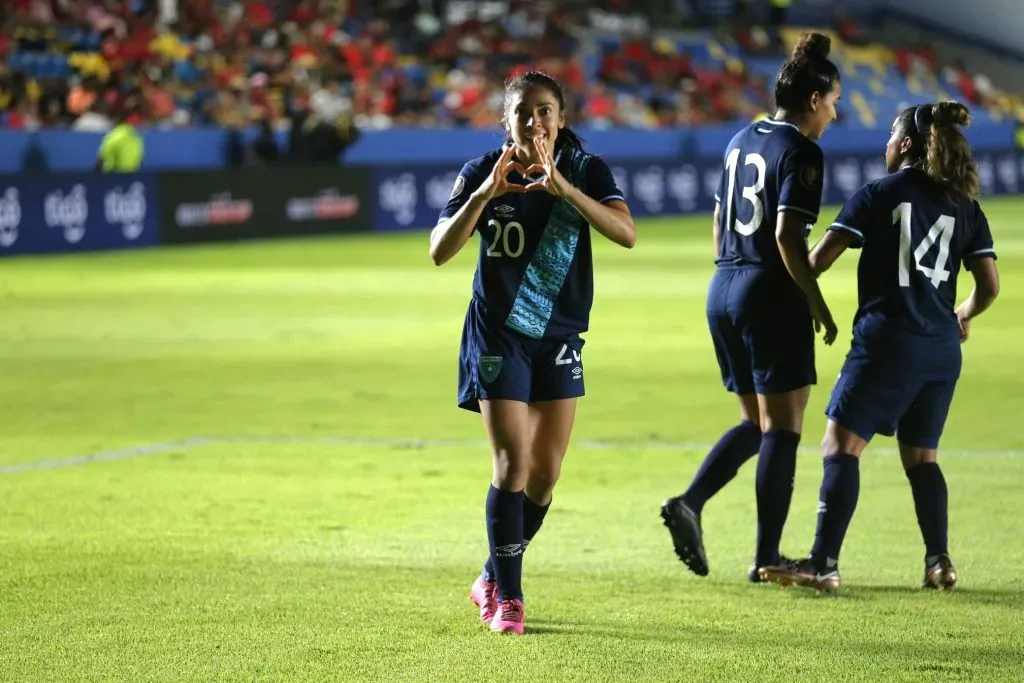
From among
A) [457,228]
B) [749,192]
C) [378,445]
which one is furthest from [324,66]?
[457,228]

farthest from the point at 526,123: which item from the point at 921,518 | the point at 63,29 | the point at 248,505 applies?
the point at 63,29

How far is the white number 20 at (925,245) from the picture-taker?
21.6 ft

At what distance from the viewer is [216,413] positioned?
40.0 feet

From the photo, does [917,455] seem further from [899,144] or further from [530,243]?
[530,243]

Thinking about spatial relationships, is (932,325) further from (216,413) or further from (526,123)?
(216,413)

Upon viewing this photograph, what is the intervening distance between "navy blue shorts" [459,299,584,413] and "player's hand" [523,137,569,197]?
497 millimetres

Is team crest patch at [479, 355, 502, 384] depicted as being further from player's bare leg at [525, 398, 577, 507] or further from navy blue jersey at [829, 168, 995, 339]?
navy blue jersey at [829, 168, 995, 339]

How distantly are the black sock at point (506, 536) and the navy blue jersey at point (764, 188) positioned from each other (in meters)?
1.47

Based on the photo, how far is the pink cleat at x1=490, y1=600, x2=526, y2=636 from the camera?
19.9 feet

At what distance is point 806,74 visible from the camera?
677cm

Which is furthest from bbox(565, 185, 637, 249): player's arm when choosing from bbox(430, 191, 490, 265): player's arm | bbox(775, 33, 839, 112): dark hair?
bbox(775, 33, 839, 112): dark hair

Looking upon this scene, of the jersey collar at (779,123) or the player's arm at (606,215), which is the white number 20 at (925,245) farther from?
the player's arm at (606,215)

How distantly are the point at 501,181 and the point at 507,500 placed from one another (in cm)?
108

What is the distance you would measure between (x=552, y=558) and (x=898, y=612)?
5.28 ft
